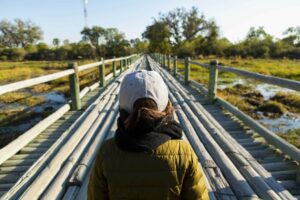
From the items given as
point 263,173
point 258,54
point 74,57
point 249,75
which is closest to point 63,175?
point 263,173

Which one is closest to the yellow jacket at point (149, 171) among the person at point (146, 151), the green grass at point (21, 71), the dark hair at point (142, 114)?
the person at point (146, 151)

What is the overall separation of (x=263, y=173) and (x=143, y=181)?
1751 mm

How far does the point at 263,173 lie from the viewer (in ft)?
8.74

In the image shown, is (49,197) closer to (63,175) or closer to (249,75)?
(63,175)

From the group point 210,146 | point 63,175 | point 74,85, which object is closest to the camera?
point 63,175

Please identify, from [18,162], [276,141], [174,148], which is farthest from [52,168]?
[276,141]

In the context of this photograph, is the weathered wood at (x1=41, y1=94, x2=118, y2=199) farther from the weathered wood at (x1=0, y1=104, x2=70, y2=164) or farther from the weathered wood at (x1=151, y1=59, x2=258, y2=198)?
the weathered wood at (x1=151, y1=59, x2=258, y2=198)

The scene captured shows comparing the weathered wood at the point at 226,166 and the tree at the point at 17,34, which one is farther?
the tree at the point at 17,34

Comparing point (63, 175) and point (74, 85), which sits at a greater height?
point (74, 85)

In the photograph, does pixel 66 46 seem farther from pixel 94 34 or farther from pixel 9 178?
pixel 9 178

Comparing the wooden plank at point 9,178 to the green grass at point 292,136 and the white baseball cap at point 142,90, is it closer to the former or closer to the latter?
the white baseball cap at point 142,90

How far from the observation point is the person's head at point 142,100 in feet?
4.25

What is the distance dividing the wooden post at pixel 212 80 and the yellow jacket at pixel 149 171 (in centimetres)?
465

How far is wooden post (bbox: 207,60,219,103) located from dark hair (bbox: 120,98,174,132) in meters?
4.67
